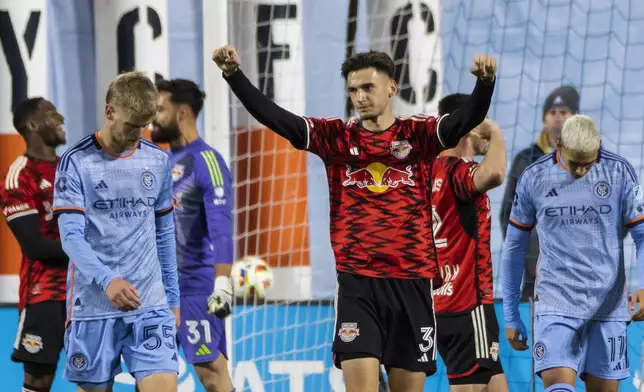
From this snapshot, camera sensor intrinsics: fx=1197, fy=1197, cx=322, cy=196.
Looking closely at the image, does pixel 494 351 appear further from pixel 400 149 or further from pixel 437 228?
pixel 400 149

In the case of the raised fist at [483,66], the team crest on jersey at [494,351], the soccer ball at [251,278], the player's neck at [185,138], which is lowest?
the team crest on jersey at [494,351]

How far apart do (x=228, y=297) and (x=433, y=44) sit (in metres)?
2.68

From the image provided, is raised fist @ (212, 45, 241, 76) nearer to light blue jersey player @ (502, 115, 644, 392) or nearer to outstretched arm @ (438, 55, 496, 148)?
outstretched arm @ (438, 55, 496, 148)

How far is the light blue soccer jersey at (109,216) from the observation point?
181 inches

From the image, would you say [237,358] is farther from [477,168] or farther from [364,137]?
[364,137]

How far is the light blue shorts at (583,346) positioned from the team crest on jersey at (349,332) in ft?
3.79

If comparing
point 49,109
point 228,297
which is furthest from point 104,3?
point 228,297

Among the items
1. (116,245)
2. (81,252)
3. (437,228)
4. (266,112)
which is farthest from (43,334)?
(266,112)

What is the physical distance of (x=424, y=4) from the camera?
766 centimetres

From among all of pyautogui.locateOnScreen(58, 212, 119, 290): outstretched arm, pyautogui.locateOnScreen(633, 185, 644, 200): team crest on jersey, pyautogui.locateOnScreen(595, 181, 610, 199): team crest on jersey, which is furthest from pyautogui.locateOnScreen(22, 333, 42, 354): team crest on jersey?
pyautogui.locateOnScreen(633, 185, 644, 200): team crest on jersey

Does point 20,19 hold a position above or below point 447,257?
above

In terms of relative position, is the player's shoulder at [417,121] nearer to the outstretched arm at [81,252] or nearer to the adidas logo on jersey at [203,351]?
the outstretched arm at [81,252]

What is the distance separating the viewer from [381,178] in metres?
4.66

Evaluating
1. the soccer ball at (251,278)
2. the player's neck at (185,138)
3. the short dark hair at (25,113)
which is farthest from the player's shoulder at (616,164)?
the short dark hair at (25,113)
